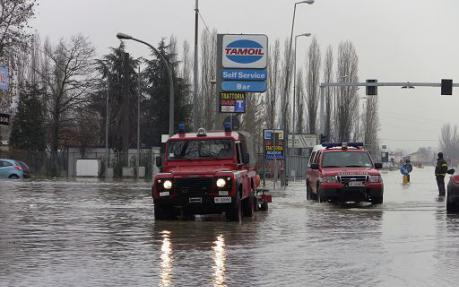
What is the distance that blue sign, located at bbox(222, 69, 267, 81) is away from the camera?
3075cm

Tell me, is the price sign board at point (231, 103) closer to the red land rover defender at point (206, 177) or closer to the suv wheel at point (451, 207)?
the red land rover defender at point (206, 177)

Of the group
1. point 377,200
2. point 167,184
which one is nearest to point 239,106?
point 377,200

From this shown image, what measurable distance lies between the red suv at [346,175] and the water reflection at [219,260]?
932 centimetres

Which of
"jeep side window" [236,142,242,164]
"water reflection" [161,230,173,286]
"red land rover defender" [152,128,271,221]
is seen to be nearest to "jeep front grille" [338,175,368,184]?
"red land rover defender" [152,128,271,221]

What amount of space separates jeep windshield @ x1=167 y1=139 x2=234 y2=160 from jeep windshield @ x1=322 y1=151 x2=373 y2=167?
7.08 m

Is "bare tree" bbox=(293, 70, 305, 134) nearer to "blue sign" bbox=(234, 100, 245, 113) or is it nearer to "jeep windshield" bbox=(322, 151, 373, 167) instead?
"blue sign" bbox=(234, 100, 245, 113)

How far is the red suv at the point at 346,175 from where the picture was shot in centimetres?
2192

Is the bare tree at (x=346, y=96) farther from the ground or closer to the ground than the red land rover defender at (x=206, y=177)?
farther from the ground

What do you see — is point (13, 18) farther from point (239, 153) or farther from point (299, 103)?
point (299, 103)

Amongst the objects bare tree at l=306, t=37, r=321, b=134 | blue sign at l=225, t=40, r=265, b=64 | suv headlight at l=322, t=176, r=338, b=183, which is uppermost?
bare tree at l=306, t=37, r=321, b=134

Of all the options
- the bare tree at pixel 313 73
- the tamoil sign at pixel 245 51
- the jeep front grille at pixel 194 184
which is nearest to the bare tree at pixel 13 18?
the tamoil sign at pixel 245 51

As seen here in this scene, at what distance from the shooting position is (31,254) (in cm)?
1082

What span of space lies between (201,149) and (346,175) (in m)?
6.52

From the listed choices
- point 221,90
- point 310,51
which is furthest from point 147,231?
point 310,51
